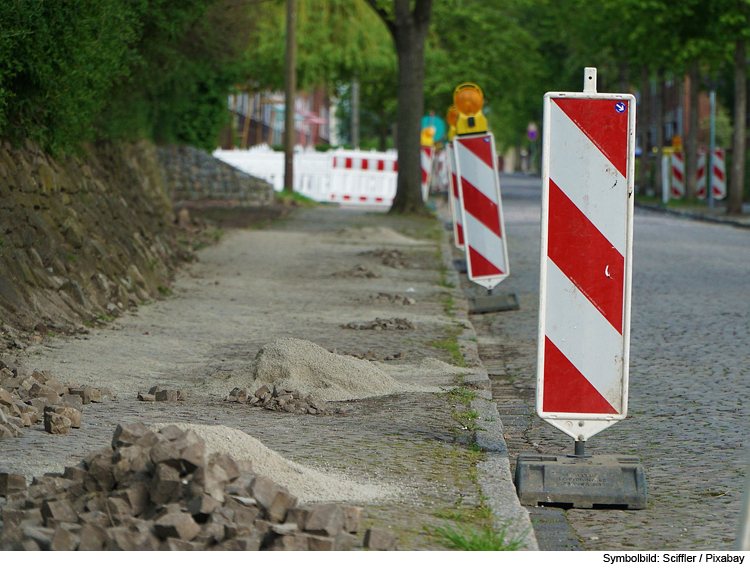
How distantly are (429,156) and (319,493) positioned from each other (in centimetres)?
2509

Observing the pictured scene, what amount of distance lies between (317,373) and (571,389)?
2.14 metres

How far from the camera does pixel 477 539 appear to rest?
377 cm

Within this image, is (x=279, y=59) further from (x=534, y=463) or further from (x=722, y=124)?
(x=534, y=463)

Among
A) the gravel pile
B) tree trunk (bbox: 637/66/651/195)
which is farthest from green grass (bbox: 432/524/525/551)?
tree trunk (bbox: 637/66/651/195)

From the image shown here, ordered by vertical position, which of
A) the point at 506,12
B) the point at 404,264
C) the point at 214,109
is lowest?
the point at 404,264

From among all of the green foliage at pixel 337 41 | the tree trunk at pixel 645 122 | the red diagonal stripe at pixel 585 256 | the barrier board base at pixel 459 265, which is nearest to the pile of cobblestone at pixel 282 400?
the red diagonal stripe at pixel 585 256

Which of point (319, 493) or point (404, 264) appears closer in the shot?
point (319, 493)

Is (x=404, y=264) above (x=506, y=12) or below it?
below

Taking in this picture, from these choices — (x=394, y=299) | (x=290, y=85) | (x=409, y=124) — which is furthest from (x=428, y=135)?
(x=394, y=299)

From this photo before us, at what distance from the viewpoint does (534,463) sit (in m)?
4.88

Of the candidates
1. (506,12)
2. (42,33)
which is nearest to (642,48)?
(506,12)

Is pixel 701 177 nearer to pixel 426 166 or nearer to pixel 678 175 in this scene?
pixel 678 175
